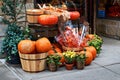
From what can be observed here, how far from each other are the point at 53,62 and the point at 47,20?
1.07 m

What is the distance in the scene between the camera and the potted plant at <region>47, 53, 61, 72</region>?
5777mm

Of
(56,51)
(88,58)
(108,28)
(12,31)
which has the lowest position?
(88,58)

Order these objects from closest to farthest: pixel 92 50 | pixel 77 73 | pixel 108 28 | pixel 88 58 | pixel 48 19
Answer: pixel 77 73 → pixel 88 58 → pixel 48 19 → pixel 92 50 → pixel 108 28

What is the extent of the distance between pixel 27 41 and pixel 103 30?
4.55 m

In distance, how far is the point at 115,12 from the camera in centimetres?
928

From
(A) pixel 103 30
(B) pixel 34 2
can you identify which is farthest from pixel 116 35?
(B) pixel 34 2

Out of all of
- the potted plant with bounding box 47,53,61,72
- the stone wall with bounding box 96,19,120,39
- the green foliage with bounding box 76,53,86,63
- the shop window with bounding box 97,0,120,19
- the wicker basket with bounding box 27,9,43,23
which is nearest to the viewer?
the potted plant with bounding box 47,53,61,72

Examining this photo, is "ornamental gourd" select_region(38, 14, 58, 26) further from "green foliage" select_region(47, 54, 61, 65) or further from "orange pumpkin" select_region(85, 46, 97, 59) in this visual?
"orange pumpkin" select_region(85, 46, 97, 59)

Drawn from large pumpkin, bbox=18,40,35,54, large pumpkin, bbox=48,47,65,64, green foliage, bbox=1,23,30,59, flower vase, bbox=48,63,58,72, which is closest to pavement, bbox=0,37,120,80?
flower vase, bbox=48,63,58,72

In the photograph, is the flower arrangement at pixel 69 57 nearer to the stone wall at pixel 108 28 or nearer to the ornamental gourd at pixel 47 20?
the ornamental gourd at pixel 47 20

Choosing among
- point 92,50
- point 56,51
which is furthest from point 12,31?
point 92,50

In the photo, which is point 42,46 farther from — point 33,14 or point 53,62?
point 33,14

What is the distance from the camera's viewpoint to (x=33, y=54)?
568cm

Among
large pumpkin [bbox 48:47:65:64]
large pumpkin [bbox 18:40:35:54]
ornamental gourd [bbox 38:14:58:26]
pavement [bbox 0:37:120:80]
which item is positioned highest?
ornamental gourd [bbox 38:14:58:26]
